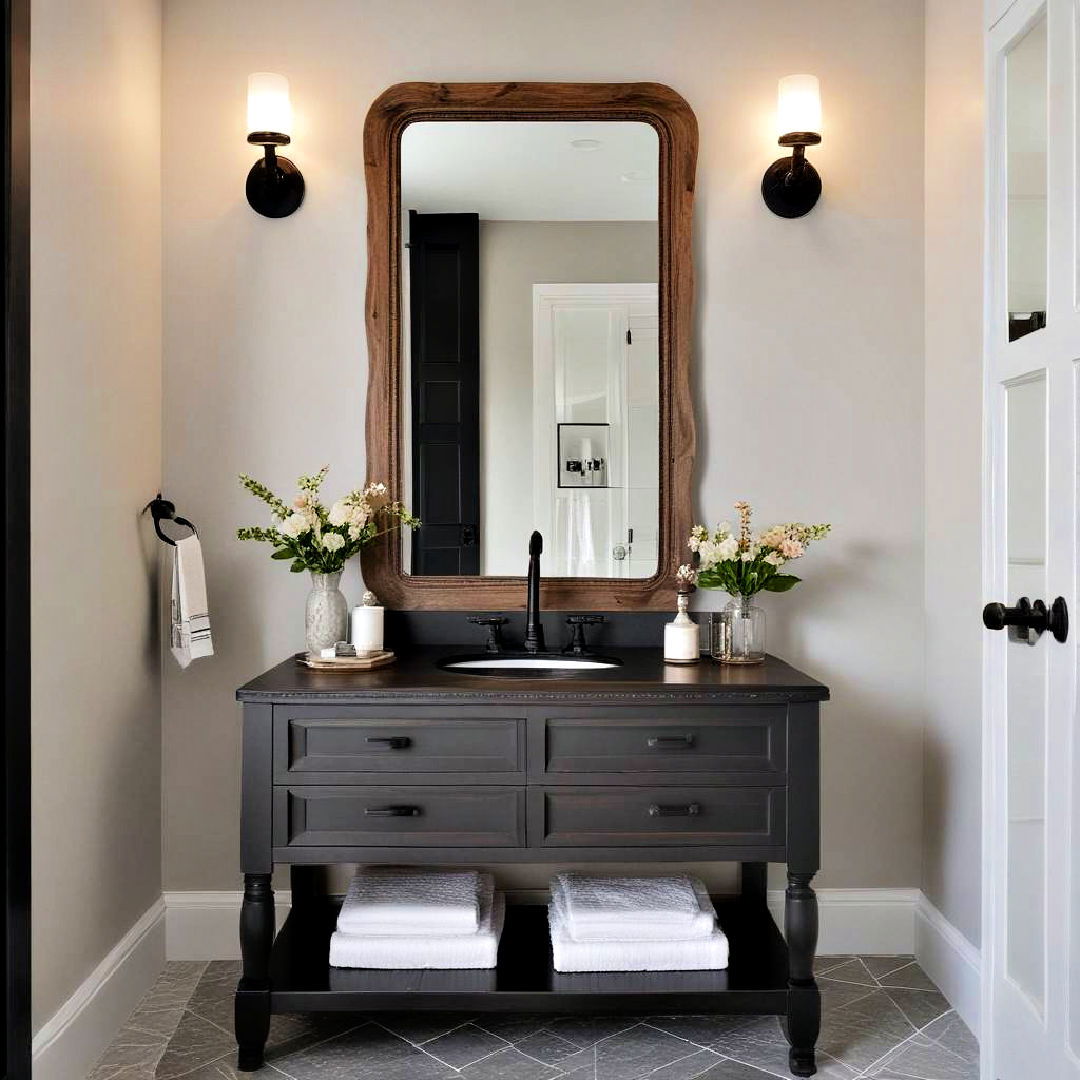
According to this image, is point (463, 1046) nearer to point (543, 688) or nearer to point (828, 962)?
point (543, 688)

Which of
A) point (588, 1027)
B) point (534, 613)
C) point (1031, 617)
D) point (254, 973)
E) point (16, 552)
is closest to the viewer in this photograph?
point (1031, 617)

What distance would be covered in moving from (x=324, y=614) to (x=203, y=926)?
90 centimetres

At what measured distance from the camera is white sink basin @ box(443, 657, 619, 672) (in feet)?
8.32

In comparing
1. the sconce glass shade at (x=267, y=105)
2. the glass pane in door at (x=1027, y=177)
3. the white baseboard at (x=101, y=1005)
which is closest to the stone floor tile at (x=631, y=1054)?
the white baseboard at (x=101, y=1005)

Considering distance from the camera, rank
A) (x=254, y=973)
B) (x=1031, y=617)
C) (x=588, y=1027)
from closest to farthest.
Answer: (x=1031, y=617)
(x=254, y=973)
(x=588, y=1027)

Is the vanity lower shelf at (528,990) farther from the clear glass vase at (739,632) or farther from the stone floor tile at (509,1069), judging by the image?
the clear glass vase at (739,632)

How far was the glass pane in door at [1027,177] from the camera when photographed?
1842 mm

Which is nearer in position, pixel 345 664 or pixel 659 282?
pixel 345 664

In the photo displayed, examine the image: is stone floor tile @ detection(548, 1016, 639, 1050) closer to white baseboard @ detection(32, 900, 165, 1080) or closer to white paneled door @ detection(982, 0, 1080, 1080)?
white paneled door @ detection(982, 0, 1080, 1080)

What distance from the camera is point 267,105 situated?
8.64ft

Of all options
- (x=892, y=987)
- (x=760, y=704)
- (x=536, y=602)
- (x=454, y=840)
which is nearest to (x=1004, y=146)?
(x=760, y=704)

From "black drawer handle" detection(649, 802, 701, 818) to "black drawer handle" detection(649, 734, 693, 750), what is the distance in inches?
4.5

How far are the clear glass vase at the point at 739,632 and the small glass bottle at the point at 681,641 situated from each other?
6 centimetres

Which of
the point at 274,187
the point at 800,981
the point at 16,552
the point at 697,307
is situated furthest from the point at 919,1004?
the point at 274,187
